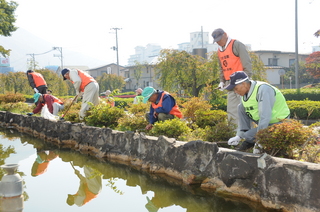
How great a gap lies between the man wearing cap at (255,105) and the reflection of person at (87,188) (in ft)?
6.47

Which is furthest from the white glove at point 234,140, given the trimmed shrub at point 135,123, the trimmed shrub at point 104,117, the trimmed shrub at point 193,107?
the trimmed shrub at point 104,117

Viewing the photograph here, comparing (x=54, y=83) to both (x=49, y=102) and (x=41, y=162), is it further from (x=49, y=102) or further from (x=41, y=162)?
(x=41, y=162)

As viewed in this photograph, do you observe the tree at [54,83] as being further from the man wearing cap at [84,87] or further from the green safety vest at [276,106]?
the green safety vest at [276,106]

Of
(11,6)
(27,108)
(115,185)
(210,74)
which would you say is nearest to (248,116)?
(115,185)

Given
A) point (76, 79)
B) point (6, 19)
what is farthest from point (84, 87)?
point (6, 19)

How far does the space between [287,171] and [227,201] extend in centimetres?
84

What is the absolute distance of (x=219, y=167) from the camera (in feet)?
13.1

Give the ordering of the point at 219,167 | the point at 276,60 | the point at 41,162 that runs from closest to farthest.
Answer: the point at 219,167
the point at 41,162
the point at 276,60

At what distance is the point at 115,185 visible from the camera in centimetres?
478

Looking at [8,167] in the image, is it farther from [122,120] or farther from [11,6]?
[11,6]

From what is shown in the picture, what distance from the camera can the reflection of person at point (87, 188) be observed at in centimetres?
424

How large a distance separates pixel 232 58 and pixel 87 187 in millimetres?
3041

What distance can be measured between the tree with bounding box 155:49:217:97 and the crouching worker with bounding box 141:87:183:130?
24.4ft

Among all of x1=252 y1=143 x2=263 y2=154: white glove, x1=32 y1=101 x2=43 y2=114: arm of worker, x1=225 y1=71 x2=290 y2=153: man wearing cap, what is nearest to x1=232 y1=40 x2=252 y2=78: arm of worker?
x1=225 y1=71 x2=290 y2=153: man wearing cap
